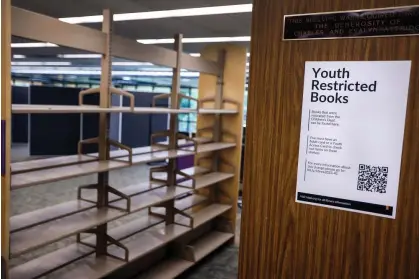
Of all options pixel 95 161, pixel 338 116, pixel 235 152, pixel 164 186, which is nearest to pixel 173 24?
pixel 235 152

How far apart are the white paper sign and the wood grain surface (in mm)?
29

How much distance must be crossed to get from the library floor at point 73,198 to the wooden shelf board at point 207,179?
882 millimetres

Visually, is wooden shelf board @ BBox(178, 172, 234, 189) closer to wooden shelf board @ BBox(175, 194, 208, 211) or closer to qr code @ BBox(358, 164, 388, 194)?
wooden shelf board @ BBox(175, 194, 208, 211)

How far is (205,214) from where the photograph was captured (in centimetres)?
388

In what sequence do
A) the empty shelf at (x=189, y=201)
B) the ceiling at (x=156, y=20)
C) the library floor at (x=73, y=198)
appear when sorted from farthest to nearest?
the ceiling at (x=156, y=20) < the empty shelf at (x=189, y=201) < the library floor at (x=73, y=198)

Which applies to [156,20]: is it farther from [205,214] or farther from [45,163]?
[45,163]

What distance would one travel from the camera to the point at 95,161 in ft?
8.36

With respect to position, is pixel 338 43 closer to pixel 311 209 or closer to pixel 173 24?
pixel 311 209

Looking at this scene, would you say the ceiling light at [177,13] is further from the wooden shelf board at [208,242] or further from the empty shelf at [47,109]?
the wooden shelf board at [208,242]

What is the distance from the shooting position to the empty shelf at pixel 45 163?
6.78 ft

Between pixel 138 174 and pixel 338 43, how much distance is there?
289 inches

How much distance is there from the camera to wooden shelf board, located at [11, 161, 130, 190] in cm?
188

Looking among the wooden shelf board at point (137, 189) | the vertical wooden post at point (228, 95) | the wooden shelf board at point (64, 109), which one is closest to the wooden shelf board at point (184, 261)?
the vertical wooden post at point (228, 95)

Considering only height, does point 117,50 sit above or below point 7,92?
above
